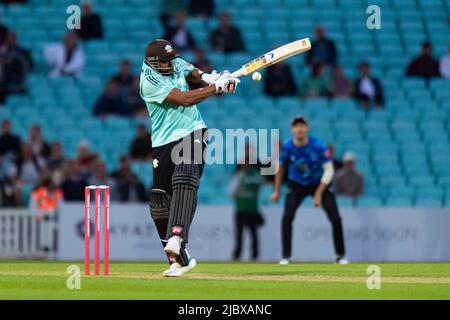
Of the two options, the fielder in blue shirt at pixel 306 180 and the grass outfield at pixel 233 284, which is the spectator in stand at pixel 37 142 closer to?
the fielder in blue shirt at pixel 306 180

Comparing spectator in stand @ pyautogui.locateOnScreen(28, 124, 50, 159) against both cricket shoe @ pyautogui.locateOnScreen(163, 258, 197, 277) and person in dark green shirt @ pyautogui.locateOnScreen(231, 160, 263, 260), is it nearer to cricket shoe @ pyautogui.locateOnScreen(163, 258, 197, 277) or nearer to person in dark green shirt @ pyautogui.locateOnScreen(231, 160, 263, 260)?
person in dark green shirt @ pyautogui.locateOnScreen(231, 160, 263, 260)

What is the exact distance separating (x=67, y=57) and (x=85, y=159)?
117 inches

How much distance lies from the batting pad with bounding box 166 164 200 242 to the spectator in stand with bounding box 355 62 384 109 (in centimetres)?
1110

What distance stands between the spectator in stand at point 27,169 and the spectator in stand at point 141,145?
1499 millimetres

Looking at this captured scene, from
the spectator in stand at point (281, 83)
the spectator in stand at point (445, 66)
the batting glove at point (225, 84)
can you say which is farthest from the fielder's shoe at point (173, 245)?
the spectator in stand at point (445, 66)

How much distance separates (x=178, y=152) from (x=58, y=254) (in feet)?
25.9

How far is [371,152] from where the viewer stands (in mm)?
21781

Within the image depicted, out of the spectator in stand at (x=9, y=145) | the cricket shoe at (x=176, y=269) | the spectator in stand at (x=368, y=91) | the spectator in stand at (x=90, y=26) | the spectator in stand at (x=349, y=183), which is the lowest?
the cricket shoe at (x=176, y=269)

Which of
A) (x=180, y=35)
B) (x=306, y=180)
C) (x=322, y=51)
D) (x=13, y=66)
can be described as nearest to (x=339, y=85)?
(x=322, y=51)

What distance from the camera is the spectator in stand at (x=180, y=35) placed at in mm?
22953

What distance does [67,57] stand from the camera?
22.8m

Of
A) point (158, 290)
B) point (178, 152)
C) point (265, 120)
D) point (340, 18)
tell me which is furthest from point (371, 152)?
point (158, 290)

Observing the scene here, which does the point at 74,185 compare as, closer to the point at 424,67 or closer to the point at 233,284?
the point at 424,67
